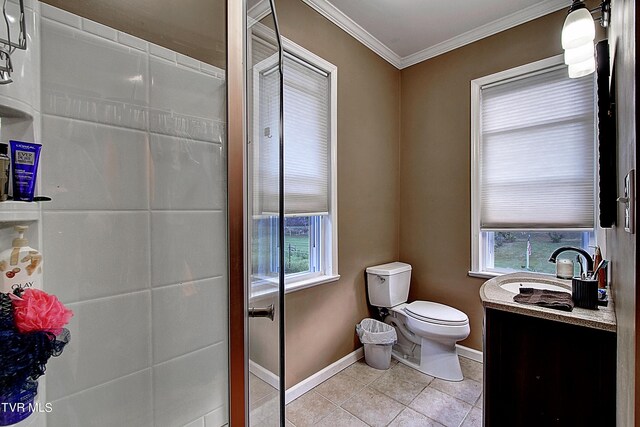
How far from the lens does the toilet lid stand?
2.04m

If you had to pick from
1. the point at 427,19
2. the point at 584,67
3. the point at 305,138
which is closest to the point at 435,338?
the point at 305,138

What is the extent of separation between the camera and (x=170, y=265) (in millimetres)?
828

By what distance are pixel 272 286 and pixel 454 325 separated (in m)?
1.53

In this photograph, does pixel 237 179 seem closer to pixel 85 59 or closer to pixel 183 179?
pixel 183 179

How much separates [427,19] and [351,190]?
→ 1446 millimetres

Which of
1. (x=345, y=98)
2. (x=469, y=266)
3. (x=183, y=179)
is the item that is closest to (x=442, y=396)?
(x=469, y=266)

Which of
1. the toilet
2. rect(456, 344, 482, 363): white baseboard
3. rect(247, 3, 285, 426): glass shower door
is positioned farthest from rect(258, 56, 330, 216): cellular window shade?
rect(456, 344, 482, 363): white baseboard

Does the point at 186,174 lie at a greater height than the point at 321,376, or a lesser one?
greater

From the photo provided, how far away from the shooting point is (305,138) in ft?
6.64

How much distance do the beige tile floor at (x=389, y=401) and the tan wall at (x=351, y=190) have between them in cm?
17

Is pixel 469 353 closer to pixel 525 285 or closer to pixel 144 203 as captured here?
pixel 525 285

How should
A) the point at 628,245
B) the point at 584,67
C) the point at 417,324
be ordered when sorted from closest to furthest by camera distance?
the point at 628,245 → the point at 584,67 → the point at 417,324

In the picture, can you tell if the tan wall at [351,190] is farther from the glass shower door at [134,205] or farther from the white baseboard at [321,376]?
the glass shower door at [134,205]

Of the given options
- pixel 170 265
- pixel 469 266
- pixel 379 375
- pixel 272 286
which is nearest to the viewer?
pixel 170 265
